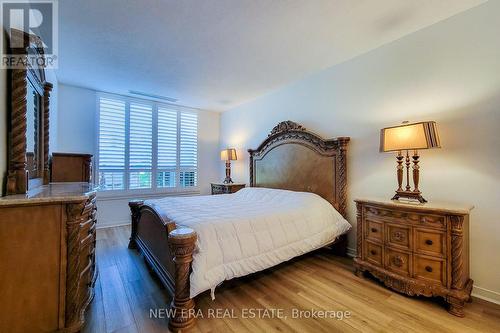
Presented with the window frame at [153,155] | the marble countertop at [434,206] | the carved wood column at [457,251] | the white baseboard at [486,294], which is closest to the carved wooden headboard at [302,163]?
the marble countertop at [434,206]

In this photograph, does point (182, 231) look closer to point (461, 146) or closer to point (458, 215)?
point (458, 215)

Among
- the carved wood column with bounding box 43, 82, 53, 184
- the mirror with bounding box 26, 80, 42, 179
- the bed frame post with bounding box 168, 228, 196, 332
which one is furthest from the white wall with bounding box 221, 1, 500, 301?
the carved wood column with bounding box 43, 82, 53, 184

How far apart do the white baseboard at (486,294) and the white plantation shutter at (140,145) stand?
16.6 ft

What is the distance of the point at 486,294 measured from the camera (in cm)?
192

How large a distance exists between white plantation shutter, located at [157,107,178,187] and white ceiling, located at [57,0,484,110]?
1281 millimetres

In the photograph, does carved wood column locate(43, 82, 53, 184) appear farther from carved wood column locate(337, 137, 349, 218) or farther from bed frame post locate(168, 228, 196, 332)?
carved wood column locate(337, 137, 349, 218)

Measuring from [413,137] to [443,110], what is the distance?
1.75 feet

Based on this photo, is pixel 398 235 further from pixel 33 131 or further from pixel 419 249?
pixel 33 131

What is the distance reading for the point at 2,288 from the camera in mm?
1250

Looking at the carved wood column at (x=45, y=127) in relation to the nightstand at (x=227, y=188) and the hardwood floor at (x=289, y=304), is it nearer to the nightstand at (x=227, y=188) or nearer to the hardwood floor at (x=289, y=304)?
the hardwood floor at (x=289, y=304)

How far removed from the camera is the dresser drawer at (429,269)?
5.98 ft

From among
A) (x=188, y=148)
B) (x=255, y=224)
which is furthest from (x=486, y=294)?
(x=188, y=148)

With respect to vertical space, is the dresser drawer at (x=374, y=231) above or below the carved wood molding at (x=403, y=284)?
above

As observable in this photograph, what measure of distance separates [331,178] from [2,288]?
3.16 meters
